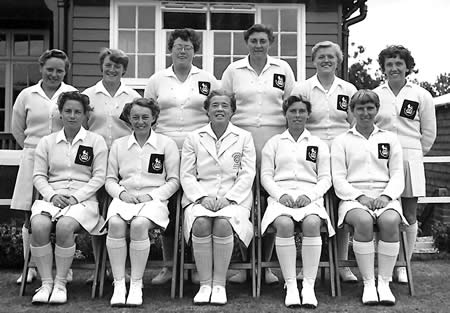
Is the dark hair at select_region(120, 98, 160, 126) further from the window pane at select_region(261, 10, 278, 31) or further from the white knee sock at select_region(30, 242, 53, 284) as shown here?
the window pane at select_region(261, 10, 278, 31)

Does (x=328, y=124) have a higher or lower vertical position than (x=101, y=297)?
higher

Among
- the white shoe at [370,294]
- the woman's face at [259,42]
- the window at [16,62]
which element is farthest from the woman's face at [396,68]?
the window at [16,62]

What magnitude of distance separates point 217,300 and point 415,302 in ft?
4.25

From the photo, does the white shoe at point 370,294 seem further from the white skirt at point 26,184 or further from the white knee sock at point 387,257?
the white skirt at point 26,184

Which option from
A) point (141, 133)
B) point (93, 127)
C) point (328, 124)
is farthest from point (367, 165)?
point (93, 127)

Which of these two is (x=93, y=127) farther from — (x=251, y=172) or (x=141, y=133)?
(x=251, y=172)

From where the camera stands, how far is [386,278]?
3.89 metres

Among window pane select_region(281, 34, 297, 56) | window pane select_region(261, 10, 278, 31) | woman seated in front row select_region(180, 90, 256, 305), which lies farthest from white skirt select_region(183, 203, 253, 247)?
window pane select_region(261, 10, 278, 31)

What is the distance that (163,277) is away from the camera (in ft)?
14.7

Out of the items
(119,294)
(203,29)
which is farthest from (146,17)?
(119,294)

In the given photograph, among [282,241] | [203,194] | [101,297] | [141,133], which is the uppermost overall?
[141,133]

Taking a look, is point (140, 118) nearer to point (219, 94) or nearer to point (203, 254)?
point (219, 94)

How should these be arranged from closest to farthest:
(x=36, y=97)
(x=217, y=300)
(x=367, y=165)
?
1. (x=217, y=300)
2. (x=367, y=165)
3. (x=36, y=97)

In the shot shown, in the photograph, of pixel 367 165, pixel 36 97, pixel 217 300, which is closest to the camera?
pixel 217 300
